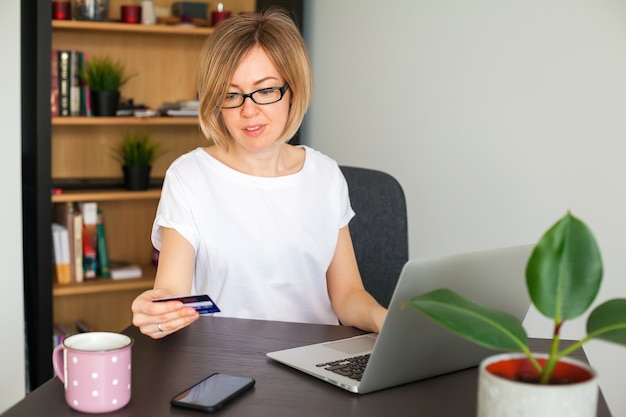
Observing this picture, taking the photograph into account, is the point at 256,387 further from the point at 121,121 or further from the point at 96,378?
the point at 121,121

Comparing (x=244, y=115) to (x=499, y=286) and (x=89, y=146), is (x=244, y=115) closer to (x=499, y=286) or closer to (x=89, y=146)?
(x=499, y=286)

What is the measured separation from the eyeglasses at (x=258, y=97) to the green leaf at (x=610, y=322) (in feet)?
3.45

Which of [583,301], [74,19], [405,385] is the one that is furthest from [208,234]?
[74,19]

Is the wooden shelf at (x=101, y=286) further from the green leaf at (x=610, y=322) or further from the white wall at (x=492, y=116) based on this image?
the green leaf at (x=610, y=322)

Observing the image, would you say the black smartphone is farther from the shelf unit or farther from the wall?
the shelf unit

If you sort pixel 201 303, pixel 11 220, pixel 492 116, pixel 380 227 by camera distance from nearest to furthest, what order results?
pixel 201 303
pixel 380 227
pixel 492 116
pixel 11 220

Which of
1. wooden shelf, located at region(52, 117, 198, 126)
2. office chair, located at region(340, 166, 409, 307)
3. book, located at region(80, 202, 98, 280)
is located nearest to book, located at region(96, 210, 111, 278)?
book, located at region(80, 202, 98, 280)

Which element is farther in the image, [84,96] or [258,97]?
[84,96]

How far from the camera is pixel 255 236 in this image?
1.93 metres

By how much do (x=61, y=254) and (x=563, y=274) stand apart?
280cm

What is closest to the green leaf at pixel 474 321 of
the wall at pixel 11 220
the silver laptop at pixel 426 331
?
the silver laptop at pixel 426 331

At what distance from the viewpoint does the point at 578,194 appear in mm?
2178

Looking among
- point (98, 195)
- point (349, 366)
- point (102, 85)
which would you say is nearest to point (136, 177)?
point (98, 195)

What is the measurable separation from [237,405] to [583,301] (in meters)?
0.50
